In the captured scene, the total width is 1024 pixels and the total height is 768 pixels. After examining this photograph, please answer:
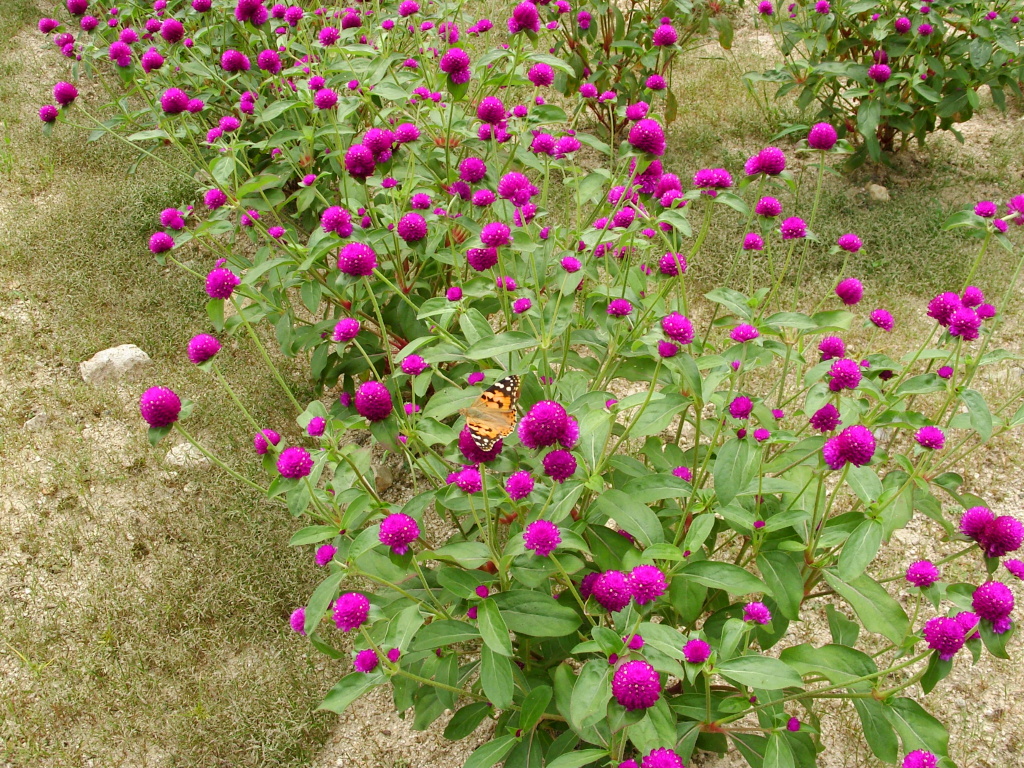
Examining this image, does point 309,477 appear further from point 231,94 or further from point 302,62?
A: point 231,94

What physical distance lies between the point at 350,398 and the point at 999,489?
2757 millimetres

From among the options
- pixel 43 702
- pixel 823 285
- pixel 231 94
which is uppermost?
pixel 231 94

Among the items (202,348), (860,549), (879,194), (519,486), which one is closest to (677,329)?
(519,486)

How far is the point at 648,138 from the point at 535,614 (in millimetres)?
1235

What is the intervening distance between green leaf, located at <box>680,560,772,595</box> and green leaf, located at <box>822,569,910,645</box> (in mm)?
276

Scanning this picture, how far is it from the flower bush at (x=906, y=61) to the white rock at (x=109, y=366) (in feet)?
13.4

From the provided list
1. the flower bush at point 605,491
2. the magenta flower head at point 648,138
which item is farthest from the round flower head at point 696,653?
the magenta flower head at point 648,138

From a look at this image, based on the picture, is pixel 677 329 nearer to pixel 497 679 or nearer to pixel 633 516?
pixel 633 516

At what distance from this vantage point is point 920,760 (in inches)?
58.5

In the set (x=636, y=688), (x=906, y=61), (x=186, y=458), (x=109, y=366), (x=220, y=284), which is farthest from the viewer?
(x=906, y=61)

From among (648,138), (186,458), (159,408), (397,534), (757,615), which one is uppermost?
(648,138)

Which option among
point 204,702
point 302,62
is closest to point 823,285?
point 302,62

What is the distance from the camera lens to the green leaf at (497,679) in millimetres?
1656

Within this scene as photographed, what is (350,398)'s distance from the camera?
9.39ft
